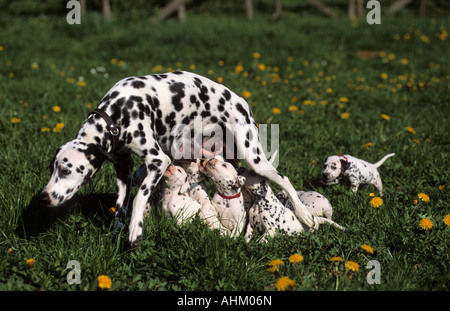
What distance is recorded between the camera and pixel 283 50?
403 inches

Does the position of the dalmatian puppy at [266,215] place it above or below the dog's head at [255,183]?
below

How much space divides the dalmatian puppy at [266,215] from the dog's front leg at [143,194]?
0.96 m

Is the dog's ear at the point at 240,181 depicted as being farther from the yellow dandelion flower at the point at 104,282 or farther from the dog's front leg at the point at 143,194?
the yellow dandelion flower at the point at 104,282

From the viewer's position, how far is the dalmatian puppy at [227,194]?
3988mm

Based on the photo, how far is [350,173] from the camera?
494cm

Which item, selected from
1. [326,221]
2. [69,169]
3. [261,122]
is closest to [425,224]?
[326,221]

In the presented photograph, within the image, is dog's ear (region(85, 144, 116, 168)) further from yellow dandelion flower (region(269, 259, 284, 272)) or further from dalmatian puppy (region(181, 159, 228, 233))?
yellow dandelion flower (region(269, 259, 284, 272))

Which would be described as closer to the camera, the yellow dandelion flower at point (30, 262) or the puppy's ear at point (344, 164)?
the yellow dandelion flower at point (30, 262)

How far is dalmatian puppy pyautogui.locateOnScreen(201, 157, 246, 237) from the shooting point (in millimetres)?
3988

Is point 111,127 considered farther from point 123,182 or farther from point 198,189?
point 198,189

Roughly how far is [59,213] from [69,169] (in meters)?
1.00

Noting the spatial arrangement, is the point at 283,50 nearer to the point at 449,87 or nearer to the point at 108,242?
the point at 449,87

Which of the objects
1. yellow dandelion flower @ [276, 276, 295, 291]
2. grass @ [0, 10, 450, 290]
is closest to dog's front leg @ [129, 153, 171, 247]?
grass @ [0, 10, 450, 290]

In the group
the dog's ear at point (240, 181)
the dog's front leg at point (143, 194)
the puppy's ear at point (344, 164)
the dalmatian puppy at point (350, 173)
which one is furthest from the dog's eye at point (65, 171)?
the puppy's ear at point (344, 164)
